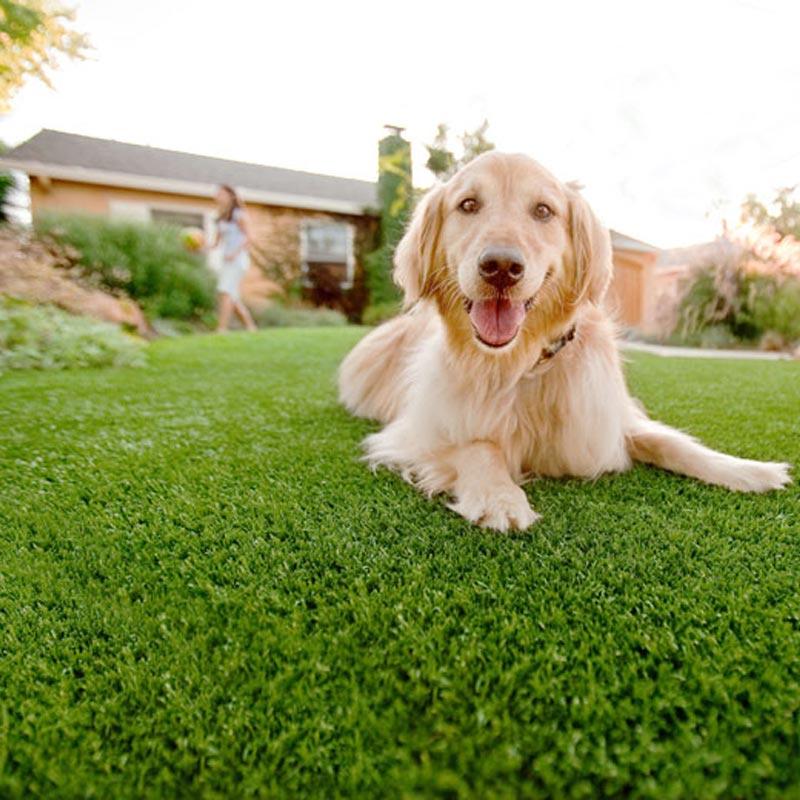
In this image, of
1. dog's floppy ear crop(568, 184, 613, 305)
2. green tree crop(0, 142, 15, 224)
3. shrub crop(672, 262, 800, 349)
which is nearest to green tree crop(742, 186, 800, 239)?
shrub crop(672, 262, 800, 349)

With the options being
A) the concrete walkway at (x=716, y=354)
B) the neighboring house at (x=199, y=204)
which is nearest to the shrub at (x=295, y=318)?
the neighboring house at (x=199, y=204)

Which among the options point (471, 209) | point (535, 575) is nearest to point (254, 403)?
point (471, 209)

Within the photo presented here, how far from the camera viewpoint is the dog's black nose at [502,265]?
5.54ft

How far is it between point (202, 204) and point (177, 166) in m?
3.27

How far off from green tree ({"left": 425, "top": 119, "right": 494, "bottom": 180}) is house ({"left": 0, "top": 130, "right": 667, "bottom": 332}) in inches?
→ 118

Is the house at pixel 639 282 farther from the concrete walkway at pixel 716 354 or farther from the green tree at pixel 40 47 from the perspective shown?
the green tree at pixel 40 47

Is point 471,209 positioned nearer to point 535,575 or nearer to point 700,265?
point 535,575

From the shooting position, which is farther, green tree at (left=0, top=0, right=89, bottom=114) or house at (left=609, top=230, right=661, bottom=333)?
house at (left=609, top=230, right=661, bottom=333)

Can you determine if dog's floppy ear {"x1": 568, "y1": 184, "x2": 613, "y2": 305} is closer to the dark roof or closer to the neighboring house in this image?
the neighboring house

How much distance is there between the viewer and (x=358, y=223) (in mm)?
15812

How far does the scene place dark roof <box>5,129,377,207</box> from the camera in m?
14.4

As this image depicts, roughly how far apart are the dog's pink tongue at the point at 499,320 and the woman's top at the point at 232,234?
8.38 m

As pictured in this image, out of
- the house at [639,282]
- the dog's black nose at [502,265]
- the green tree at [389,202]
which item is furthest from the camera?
the green tree at [389,202]

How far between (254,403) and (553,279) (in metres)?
2.00
